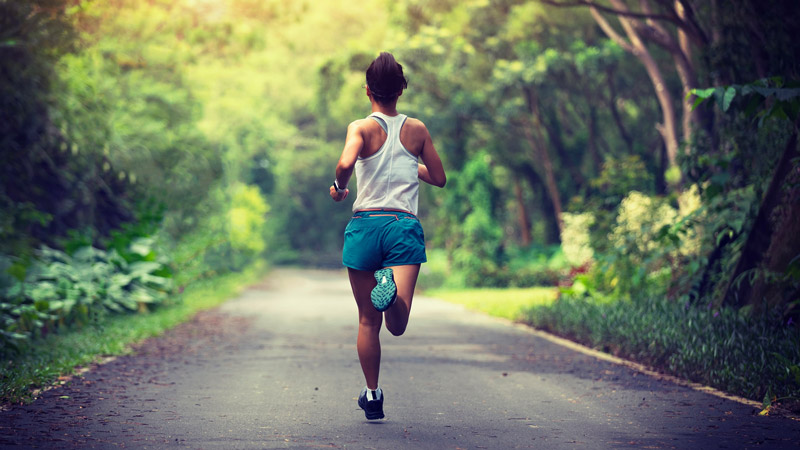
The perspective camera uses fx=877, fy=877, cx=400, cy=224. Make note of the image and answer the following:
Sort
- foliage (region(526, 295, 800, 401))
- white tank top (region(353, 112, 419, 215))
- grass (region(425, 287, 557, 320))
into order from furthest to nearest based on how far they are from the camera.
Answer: grass (region(425, 287, 557, 320)) < foliage (region(526, 295, 800, 401)) < white tank top (region(353, 112, 419, 215))

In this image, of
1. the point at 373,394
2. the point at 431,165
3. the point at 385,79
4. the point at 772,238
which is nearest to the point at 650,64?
the point at 772,238

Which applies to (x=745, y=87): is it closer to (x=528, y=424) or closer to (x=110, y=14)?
(x=528, y=424)

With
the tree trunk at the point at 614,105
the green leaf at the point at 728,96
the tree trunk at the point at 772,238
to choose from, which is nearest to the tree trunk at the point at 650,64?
the tree trunk at the point at 772,238

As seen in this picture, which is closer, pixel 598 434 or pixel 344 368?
pixel 598 434

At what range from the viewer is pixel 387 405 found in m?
6.70

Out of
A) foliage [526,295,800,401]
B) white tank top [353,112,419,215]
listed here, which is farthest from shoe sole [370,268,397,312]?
foliage [526,295,800,401]

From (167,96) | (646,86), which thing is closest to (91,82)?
(167,96)

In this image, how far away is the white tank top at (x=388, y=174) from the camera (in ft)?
18.4

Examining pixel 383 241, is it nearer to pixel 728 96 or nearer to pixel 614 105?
pixel 728 96

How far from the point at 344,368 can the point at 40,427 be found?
12.5 feet

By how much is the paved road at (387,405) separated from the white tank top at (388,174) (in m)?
1.47

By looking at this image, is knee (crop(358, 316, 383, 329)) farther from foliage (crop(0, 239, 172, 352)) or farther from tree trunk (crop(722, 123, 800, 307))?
tree trunk (crop(722, 123, 800, 307))

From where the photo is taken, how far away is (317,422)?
5.92 metres

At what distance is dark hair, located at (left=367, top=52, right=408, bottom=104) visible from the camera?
561 cm
